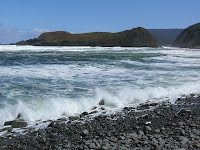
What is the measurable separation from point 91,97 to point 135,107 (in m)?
1.91

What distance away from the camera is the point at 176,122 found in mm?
6617

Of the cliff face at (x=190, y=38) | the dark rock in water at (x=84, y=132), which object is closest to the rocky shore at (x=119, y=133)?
the dark rock in water at (x=84, y=132)

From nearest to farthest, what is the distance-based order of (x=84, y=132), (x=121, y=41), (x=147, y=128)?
(x=84, y=132), (x=147, y=128), (x=121, y=41)

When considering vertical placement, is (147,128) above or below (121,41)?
below

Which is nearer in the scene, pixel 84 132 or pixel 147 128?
pixel 84 132

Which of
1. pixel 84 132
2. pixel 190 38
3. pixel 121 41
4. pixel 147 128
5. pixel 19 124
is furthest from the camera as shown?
pixel 190 38

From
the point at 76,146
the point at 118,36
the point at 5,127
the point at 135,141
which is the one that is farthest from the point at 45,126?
the point at 118,36

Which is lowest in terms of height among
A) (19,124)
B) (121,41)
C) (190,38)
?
(19,124)

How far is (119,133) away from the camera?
5.89 m

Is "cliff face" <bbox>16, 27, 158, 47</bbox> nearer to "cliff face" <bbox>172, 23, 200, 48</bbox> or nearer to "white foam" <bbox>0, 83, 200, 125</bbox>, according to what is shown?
"cliff face" <bbox>172, 23, 200, 48</bbox>

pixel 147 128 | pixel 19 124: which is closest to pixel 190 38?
pixel 147 128

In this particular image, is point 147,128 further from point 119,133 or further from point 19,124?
point 19,124

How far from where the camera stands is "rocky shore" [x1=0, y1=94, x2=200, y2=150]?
17.1 feet

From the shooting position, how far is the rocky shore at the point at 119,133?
520 centimetres
